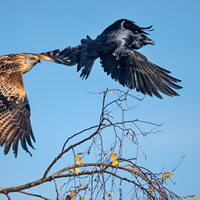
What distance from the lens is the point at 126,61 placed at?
5.83 m

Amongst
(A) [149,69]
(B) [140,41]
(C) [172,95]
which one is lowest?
(C) [172,95]

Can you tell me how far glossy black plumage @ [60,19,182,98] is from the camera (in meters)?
5.71

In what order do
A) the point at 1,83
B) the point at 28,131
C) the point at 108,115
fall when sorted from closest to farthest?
1. the point at 108,115
2. the point at 28,131
3. the point at 1,83

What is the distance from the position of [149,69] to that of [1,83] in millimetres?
3325

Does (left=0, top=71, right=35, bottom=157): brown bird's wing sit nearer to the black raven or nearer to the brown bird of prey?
the brown bird of prey

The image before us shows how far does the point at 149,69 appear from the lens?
602cm

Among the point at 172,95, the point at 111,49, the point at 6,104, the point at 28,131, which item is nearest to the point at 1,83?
the point at 6,104

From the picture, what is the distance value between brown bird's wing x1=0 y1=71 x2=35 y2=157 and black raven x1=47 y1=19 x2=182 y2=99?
1434 millimetres

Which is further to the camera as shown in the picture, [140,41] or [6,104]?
[140,41]

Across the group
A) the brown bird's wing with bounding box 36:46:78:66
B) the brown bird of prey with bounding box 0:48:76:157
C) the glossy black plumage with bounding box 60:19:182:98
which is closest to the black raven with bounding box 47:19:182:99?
the glossy black plumage with bounding box 60:19:182:98

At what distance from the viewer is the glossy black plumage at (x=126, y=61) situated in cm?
571

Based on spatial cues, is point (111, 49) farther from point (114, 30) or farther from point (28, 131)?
point (28, 131)

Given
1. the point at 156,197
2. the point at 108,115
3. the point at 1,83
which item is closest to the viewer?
A: the point at 156,197

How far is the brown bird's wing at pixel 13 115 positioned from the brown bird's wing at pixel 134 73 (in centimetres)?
196
